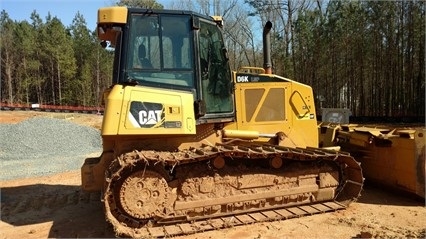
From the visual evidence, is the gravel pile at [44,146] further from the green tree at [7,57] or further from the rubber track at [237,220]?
the green tree at [7,57]

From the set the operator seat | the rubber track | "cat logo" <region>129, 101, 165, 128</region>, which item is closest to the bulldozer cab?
the operator seat

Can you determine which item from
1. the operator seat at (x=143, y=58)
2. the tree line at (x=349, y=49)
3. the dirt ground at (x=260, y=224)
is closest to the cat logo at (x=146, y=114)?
the operator seat at (x=143, y=58)

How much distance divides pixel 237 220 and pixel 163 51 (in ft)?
7.99

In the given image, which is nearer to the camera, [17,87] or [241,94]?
[241,94]

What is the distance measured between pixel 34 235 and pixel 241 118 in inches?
132

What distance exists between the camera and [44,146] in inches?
651

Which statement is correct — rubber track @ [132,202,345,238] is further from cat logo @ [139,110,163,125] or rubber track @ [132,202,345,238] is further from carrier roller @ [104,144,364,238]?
cat logo @ [139,110,163,125]

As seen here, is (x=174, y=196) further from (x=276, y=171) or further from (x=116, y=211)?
(x=276, y=171)

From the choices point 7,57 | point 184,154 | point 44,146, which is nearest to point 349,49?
point 44,146

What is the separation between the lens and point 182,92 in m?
5.41

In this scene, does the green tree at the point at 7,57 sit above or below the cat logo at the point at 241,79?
above

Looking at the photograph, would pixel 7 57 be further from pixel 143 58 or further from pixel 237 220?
pixel 237 220

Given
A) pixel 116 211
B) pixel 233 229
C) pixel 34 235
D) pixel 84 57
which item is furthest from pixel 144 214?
pixel 84 57

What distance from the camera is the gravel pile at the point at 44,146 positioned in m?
12.3
